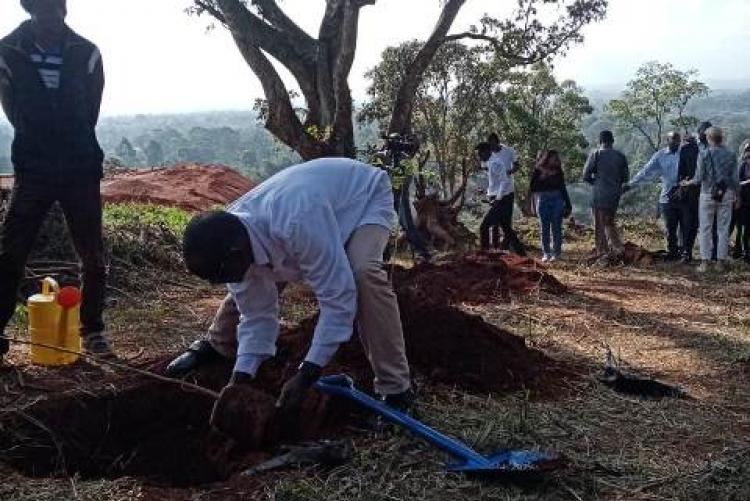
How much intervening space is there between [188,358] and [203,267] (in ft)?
4.52

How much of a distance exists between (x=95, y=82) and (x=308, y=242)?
2092 mm

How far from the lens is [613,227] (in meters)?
9.67

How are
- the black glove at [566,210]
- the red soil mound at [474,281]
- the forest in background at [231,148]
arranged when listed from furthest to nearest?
the forest in background at [231,148]
the black glove at [566,210]
the red soil mound at [474,281]

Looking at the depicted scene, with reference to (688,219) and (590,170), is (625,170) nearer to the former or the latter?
(590,170)

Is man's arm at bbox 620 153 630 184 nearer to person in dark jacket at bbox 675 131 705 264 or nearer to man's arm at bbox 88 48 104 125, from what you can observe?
person in dark jacket at bbox 675 131 705 264

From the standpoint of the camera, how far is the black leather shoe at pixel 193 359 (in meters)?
3.76

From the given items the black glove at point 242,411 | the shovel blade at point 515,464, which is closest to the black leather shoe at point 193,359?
the black glove at point 242,411

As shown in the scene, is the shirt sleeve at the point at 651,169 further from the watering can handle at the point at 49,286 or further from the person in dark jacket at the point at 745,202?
the watering can handle at the point at 49,286

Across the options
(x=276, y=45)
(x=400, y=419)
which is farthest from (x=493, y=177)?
(x=400, y=419)

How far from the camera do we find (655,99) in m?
28.9

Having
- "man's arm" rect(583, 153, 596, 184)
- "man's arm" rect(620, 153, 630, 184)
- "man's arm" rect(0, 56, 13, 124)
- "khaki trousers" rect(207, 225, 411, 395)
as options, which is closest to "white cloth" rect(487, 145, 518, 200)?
"man's arm" rect(583, 153, 596, 184)

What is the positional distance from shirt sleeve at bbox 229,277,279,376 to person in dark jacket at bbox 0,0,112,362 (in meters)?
1.44

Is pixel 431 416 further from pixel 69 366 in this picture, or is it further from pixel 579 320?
pixel 579 320

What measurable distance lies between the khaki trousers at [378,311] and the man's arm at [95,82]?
6.12ft
